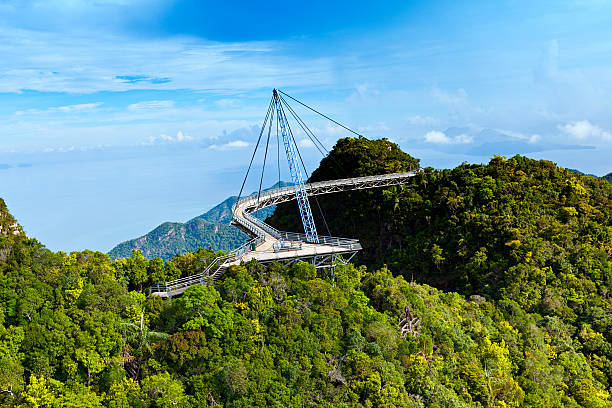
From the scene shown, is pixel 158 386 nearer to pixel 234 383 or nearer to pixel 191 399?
pixel 191 399

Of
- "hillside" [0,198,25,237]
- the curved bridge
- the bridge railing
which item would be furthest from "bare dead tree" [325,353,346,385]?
the bridge railing

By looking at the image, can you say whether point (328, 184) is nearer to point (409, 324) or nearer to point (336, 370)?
point (409, 324)

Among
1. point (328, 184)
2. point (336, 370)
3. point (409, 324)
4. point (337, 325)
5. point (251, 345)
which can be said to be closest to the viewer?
point (251, 345)

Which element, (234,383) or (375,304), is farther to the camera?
(375,304)

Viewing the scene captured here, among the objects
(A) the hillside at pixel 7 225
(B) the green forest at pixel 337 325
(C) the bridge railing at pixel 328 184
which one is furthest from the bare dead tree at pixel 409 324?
(A) the hillside at pixel 7 225

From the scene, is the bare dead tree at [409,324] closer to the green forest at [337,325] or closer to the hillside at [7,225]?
the green forest at [337,325]

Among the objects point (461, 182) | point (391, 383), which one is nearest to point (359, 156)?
point (461, 182)

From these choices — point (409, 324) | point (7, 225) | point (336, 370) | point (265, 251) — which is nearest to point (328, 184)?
point (265, 251)

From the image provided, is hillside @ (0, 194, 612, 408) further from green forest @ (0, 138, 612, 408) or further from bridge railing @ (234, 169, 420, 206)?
bridge railing @ (234, 169, 420, 206)
